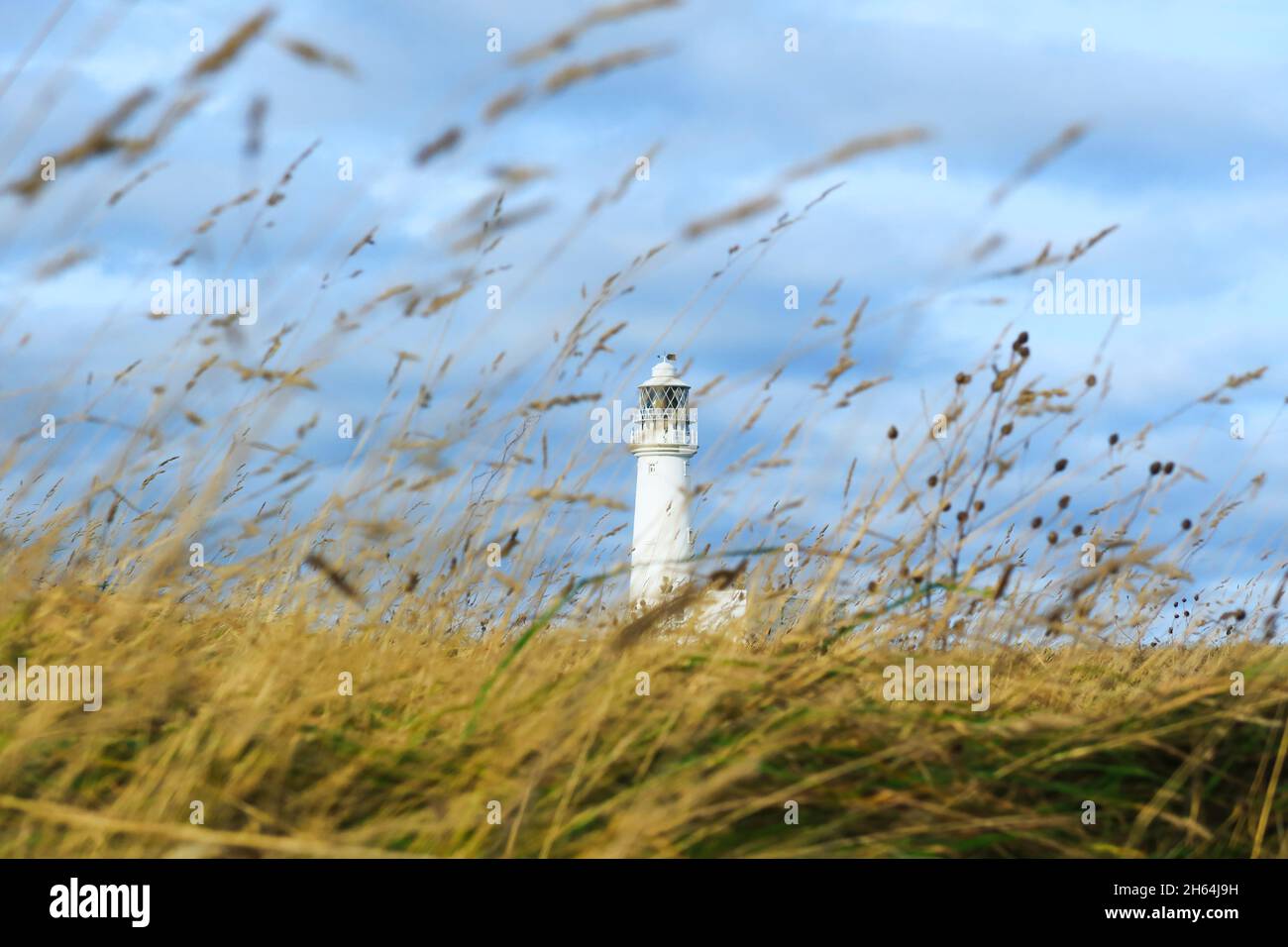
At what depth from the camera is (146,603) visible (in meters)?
2.70

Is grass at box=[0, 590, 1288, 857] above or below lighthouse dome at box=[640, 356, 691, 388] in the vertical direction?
below

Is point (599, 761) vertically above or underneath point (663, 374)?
underneath

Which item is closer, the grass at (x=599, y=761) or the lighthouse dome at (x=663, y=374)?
the grass at (x=599, y=761)

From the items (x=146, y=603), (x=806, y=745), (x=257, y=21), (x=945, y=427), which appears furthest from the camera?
(x=945, y=427)

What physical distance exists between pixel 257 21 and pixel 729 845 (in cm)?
191

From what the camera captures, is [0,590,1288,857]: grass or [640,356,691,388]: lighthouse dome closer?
[0,590,1288,857]: grass

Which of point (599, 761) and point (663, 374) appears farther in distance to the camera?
point (663, 374)

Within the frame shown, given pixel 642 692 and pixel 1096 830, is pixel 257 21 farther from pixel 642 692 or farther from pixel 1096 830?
pixel 1096 830

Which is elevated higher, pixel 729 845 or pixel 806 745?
pixel 806 745

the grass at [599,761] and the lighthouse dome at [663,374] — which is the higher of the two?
the lighthouse dome at [663,374]
